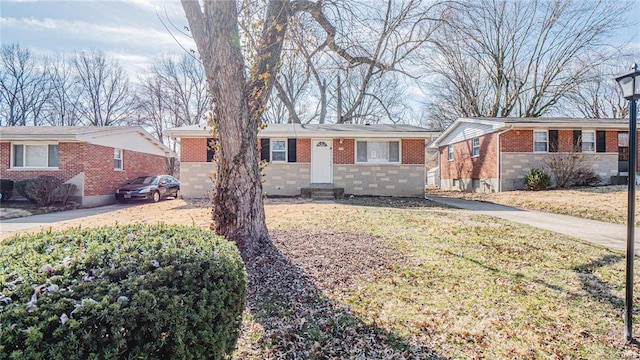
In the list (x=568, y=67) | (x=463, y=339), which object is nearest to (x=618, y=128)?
(x=568, y=67)

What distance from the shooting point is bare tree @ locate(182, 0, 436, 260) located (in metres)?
4.30

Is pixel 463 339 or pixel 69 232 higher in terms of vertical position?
pixel 69 232

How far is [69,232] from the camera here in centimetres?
250

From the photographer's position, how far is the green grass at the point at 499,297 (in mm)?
2889

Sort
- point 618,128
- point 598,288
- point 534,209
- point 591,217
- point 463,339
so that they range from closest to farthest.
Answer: point 463,339 → point 598,288 → point 591,217 → point 534,209 → point 618,128

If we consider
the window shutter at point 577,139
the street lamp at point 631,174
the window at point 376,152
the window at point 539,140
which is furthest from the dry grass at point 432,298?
the window shutter at point 577,139

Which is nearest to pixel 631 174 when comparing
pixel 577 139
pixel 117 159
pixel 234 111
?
pixel 234 111

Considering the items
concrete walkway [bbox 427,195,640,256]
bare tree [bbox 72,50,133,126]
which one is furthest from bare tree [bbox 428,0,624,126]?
bare tree [bbox 72,50,133,126]

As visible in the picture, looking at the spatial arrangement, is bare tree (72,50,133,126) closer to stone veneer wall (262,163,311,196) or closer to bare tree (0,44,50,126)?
bare tree (0,44,50,126)

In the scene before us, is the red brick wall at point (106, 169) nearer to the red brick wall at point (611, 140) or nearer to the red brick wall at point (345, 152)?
the red brick wall at point (345, 152)

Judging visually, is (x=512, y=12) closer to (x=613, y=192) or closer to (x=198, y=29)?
(x=613, y=192)

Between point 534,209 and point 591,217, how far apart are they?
2.11 metres

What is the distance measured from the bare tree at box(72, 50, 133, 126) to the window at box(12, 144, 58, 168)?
740 inches

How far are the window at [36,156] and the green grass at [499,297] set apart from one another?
53.2ft
